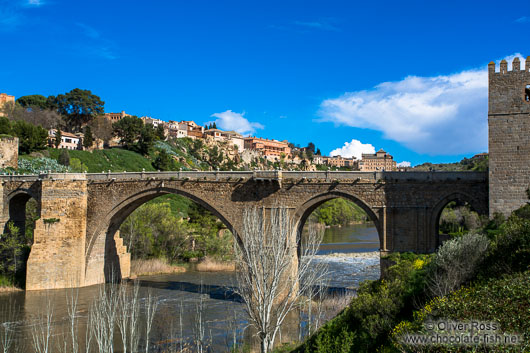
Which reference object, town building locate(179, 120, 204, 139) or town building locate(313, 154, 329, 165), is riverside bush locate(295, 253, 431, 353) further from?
town building locate(313, 154, 329, 165)

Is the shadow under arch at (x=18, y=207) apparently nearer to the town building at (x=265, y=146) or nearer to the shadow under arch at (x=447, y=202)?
the shadow under arch at (x=447, y=202)

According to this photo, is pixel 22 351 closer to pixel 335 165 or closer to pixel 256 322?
pixel 256 322

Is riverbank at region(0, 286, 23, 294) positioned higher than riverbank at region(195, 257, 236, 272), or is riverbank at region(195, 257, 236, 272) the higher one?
riverbank at region(195, 257, 236, 272)

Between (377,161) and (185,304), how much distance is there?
103 meters

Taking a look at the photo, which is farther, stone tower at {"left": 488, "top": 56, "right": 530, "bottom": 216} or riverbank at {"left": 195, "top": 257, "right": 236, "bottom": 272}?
riverbank at {"left": 195, "top": 257, "right": 236, "bottom": 272}

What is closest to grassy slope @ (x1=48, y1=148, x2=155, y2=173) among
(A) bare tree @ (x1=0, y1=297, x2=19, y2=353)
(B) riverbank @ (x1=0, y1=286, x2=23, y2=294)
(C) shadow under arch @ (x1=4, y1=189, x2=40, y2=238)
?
(C) shadow under arch @ (x1=4, y1=189, x2=40, y2=238)

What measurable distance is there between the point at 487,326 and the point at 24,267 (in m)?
27.4

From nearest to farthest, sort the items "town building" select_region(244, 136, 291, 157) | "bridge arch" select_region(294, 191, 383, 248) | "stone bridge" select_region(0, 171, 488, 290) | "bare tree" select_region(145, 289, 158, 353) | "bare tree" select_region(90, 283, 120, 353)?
"bare tree" select_region(90, 283, 120, 353) < "bare tree" select_region(145, 289, 158, 353) < "stone bridge" select_region(0, 171, 488, 290) < "bridge arch" select_region(294, 191, 383, 248) < "town building" select_region(244, 136, 291, 157)

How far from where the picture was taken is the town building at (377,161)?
117m

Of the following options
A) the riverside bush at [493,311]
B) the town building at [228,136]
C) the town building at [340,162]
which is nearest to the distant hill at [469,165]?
the town building at [340,162]

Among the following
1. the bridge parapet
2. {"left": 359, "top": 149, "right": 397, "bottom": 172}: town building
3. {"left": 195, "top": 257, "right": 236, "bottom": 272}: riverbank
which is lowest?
{"left": 195, "top": 257, "right": 236, "bottom": 272}: riverbank

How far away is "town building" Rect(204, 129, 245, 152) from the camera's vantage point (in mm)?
103656

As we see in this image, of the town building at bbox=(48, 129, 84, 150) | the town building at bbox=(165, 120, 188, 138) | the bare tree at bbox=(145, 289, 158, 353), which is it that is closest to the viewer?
the bare tree at bbox=(145, 289, 158, 353)

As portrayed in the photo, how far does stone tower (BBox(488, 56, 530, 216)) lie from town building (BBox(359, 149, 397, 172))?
9704 centimetres
